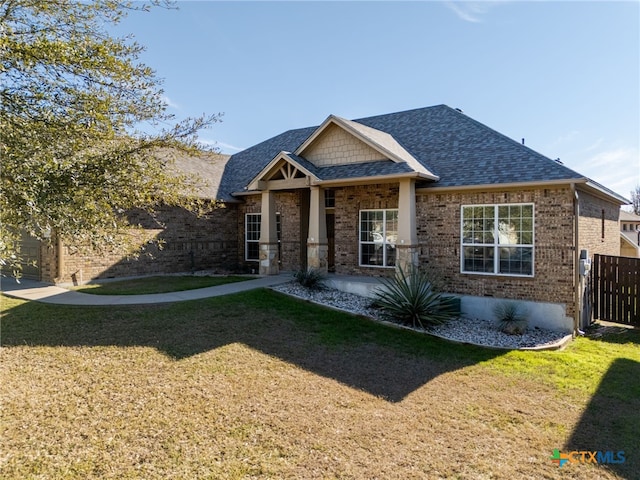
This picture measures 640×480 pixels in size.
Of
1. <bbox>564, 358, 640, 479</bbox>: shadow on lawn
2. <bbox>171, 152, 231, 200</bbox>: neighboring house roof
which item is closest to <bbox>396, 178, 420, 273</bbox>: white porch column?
<bbox>564, 358, 640, 479</bbox>: shadow on lawn

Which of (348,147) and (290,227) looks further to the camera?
(290,227)

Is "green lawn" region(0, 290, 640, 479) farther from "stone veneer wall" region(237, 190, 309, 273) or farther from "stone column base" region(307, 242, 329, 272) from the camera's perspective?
"stone veneer wall" region(237, 190, 309, 273)

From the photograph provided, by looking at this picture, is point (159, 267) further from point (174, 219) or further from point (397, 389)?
point (397, 389)

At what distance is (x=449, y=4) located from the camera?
1166 cm

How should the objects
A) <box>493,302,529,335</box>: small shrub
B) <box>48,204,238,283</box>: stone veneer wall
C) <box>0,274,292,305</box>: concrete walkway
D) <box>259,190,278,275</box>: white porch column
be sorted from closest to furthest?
<box>493,302,529,335</box>: small shrub, <box>0,274,292,305</box>: concrete walkway, <box>48,204,238,283</box>: stone veneer wall, <box>259,190,278,275</box>: white porch column

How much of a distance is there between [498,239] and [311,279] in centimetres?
584

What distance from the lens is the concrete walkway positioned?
10.9 meters

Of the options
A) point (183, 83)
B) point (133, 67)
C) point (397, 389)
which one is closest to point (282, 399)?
point (397, 389)

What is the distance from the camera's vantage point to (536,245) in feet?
36.2

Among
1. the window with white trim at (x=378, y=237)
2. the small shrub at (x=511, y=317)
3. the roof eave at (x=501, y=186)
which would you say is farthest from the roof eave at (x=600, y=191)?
the window with white trim at (x=378, y=237)

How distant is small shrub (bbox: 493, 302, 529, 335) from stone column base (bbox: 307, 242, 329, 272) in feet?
18.8

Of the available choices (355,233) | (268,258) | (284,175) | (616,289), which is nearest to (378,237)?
(355,233)

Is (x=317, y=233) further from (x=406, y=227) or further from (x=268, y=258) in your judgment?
(x=406, y=227)

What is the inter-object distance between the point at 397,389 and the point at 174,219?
1317cm
